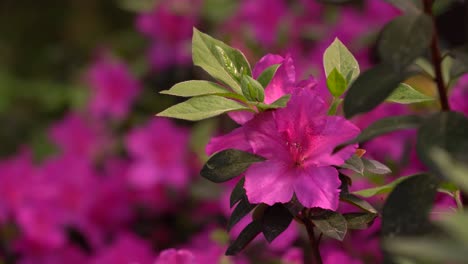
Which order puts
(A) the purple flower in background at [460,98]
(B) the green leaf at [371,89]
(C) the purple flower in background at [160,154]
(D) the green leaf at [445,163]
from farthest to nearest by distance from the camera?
(C) the purple flower in background at [160,154], (A) the purple flower in background at [460,98], (B) the green leaf at [371,89], (D) the green leaf at [445,163]

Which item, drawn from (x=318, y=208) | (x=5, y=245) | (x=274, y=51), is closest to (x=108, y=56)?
(x=274, y=51)

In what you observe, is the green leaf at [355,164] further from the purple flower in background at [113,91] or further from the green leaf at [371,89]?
the purple flower in background at [113,91]

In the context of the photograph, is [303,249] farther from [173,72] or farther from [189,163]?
[173,72]

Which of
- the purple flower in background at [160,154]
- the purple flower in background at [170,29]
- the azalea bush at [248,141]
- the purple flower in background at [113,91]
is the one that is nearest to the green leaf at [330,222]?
the azalea bush at [248,141]

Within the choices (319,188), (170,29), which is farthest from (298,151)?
(170,29)

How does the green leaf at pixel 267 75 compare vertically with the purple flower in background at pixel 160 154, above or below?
above

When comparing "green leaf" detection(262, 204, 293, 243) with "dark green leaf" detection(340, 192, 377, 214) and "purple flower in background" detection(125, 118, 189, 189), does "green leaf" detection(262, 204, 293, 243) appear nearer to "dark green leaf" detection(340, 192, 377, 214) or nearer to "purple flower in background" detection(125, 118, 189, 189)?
"dark green leaf" detection(340, 192, 377, 214)
